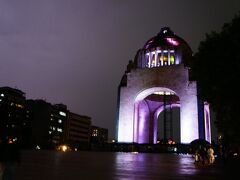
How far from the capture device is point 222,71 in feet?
77.3

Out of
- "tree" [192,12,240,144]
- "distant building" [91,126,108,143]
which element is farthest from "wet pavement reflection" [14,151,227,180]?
"distant building" [91,126,108,143]

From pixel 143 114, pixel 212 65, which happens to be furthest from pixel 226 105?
pixel 143 114

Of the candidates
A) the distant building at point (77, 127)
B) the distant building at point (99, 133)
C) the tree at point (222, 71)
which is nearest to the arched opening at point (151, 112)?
the tree at point (222, 71)

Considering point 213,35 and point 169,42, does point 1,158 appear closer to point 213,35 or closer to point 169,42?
point 213,35

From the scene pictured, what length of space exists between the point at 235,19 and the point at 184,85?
34.6 metres

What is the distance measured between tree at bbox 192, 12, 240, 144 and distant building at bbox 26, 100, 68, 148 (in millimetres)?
90570

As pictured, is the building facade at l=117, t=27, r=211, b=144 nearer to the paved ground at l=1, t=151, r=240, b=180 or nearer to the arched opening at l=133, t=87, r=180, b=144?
the arched opening at l=133, t=87, r=180, b=144

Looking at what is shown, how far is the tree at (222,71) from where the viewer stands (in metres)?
22.6

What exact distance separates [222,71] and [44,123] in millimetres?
106391

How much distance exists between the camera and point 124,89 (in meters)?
63.0

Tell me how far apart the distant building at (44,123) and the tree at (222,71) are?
90570 mm

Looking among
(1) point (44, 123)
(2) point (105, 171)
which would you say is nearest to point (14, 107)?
(1) point (44, 123)

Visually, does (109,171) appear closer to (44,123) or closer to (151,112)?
(151,112)

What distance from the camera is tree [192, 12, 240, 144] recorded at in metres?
Answer: 22.6
